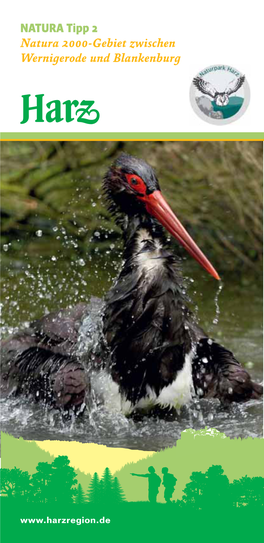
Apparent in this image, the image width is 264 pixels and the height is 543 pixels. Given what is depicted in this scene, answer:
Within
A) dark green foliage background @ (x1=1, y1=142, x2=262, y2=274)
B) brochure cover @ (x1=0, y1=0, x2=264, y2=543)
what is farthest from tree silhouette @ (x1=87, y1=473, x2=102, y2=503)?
dark green foliage background @ (x1=1, y1=142, x2=262, y2=274)

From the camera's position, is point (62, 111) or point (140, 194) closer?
point (62, 111)

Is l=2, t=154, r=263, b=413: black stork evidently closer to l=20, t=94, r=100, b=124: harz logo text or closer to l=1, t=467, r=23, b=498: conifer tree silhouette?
l=20, t=94, r=100, b=124: harz logo text

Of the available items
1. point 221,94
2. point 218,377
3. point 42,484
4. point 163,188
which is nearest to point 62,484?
point 42,484

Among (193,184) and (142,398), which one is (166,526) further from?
(193,184)

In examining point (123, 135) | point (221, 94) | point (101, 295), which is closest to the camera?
point (221, 94)

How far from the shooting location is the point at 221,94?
13.8ft

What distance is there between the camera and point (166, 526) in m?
3.37

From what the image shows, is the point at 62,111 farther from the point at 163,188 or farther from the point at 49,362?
the point at 163,188

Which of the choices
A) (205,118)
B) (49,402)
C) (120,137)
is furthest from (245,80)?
(49,402)

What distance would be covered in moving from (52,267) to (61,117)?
3555 mm

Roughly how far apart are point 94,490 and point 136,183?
5.48 feet

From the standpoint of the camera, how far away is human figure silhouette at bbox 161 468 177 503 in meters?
3.48

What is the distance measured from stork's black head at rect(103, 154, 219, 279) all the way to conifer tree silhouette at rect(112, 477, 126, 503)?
136cm

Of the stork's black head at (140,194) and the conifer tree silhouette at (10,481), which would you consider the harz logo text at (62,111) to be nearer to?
the stork's black head at (140,194)
